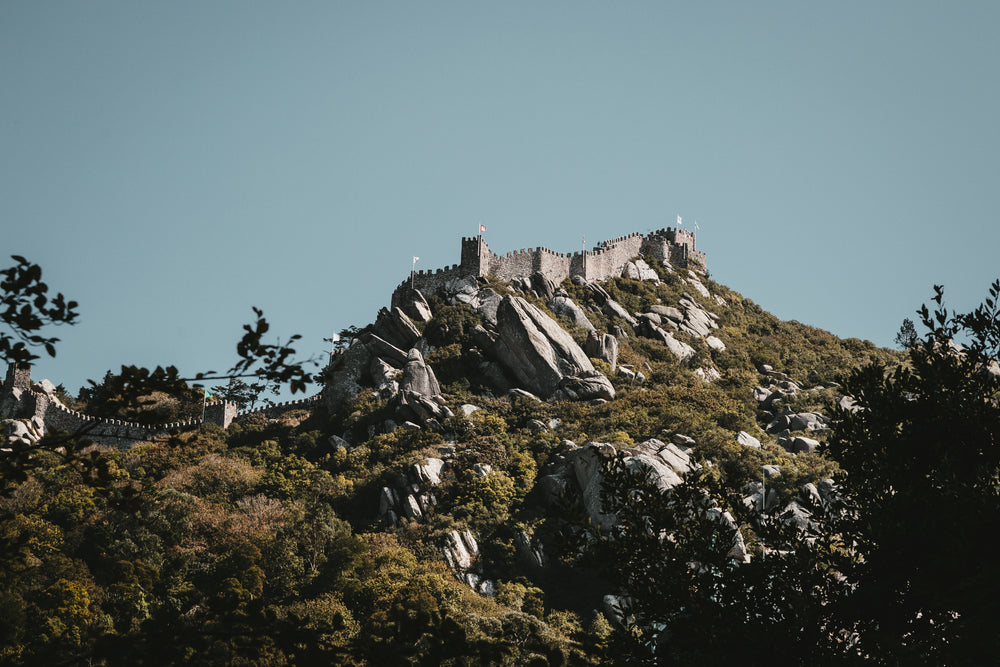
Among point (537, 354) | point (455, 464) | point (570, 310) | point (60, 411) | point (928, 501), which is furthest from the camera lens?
point (570, 310)

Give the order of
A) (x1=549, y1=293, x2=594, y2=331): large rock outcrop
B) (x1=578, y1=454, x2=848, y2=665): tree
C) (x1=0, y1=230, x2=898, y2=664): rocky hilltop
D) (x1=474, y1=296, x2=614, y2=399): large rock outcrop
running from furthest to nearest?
(x1=549, y1=293, x2=594, y2=331): large rock outcrop
(x1=474, y1=296, x2=614, y2=399): large rock outcrop
(x1=0, y1=230, x2=898, y2=664): rocky hilltop
(x1=578, y1=454, x2=848, y2=665): tree

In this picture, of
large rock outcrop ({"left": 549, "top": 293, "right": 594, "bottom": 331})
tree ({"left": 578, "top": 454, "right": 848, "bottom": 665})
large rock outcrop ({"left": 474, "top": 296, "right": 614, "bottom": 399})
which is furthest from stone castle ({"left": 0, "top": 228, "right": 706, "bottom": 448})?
tree ({"left": 578, "top": 454, "right": 848, "bottom": 665})

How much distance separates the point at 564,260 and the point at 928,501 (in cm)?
5736

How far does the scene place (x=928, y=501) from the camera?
1129 centimetres

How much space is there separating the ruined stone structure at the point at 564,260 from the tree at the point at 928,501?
49.4 m

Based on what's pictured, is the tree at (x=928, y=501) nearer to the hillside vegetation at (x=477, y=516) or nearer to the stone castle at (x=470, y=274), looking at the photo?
the hillside vegetation at (x=477, y=516)

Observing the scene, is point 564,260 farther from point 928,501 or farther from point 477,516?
point 928,501

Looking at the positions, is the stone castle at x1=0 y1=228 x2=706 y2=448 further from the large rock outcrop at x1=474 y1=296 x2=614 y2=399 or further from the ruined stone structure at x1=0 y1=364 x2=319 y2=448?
the large rock outcrop at x1=474 y1=296 x2=614 y2=399

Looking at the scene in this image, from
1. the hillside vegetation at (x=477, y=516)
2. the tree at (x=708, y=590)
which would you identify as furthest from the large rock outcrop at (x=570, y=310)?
the tree at (x=708, y=590)

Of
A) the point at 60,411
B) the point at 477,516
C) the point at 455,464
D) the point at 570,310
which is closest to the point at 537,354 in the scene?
the point at 570,310

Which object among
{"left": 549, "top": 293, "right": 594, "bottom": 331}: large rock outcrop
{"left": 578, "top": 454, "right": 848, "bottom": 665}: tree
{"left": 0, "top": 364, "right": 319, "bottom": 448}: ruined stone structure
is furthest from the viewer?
{"left": 549, "top": 293, "right": 594, "bottom": 331}: large rock outcrop

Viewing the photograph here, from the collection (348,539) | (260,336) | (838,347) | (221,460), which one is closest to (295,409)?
(221,460)

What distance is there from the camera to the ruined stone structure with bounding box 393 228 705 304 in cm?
6297

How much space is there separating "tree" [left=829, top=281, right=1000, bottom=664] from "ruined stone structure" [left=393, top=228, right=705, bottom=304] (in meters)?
49.4
